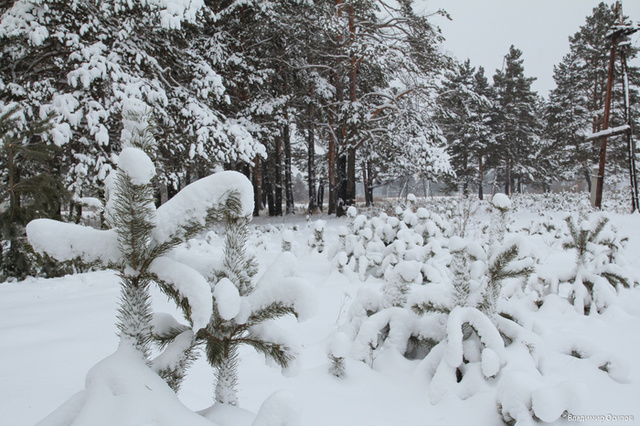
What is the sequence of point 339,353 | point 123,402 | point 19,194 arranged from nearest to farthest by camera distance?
1. point 123,402
2. point 339,353
3. point 19,194

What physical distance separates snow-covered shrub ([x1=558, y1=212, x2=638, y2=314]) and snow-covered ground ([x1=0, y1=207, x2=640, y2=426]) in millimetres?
128

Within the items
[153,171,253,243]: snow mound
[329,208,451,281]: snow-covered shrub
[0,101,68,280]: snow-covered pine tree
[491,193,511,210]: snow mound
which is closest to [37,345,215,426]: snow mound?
[153,171,253,243]: snow mound

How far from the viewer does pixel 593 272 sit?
12.1 ft

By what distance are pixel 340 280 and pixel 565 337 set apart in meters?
2.76

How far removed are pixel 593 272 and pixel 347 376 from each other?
10.3ft

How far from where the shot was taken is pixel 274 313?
3.88ft

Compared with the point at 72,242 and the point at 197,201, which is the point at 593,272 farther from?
the point at 72,242

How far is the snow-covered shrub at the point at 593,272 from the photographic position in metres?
3.38

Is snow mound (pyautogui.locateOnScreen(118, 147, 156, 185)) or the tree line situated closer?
snow mound (pyautogui.locateOnScreen(118, 147, 156, 185))

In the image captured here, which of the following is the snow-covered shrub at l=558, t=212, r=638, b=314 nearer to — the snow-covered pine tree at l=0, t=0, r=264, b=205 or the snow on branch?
the snow-covered pine tree at l=0, t=0, r=264, b=205

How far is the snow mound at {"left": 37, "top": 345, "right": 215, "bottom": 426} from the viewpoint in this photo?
0.89 meters

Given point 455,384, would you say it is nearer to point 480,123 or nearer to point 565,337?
point 565,337

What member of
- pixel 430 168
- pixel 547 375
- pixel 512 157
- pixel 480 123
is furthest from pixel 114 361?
pixel 512 157

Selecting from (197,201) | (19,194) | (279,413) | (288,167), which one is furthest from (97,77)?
(288,167)
